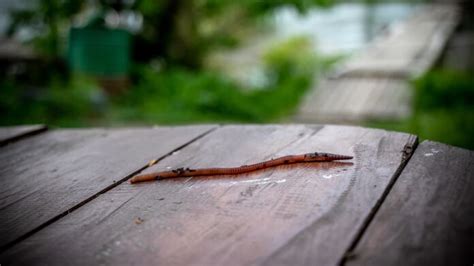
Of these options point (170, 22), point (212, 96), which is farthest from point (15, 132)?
point (170, 22)

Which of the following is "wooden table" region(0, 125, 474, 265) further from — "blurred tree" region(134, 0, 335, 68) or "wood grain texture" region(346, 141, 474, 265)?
"blurred tree" region(134, 0, 335, 68)

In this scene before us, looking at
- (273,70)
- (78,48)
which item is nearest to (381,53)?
(273,70)

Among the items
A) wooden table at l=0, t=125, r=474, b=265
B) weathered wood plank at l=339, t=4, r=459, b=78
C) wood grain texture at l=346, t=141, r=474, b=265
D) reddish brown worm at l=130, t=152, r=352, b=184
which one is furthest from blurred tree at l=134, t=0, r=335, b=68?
wood grain texture at l=346, t=141, r=474, b=265

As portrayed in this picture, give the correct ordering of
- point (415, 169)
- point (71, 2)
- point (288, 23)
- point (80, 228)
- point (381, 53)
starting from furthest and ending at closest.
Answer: point (288, 23), point (71, 2), point (381, 53), point (415, 169), point (80, 228)

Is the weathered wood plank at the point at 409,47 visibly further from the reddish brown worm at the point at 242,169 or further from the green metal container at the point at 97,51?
the reddish brown worm at the point at 242,169

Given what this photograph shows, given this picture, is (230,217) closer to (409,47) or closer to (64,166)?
(64,166)

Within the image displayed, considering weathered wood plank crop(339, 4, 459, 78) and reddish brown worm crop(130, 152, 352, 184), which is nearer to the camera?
reddish brown worm crop(130, 152, 352, 184)

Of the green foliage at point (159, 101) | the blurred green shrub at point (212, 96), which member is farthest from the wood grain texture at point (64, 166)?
the blurred green shrub at point (212, 96)

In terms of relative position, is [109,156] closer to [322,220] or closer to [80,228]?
[80,228]
